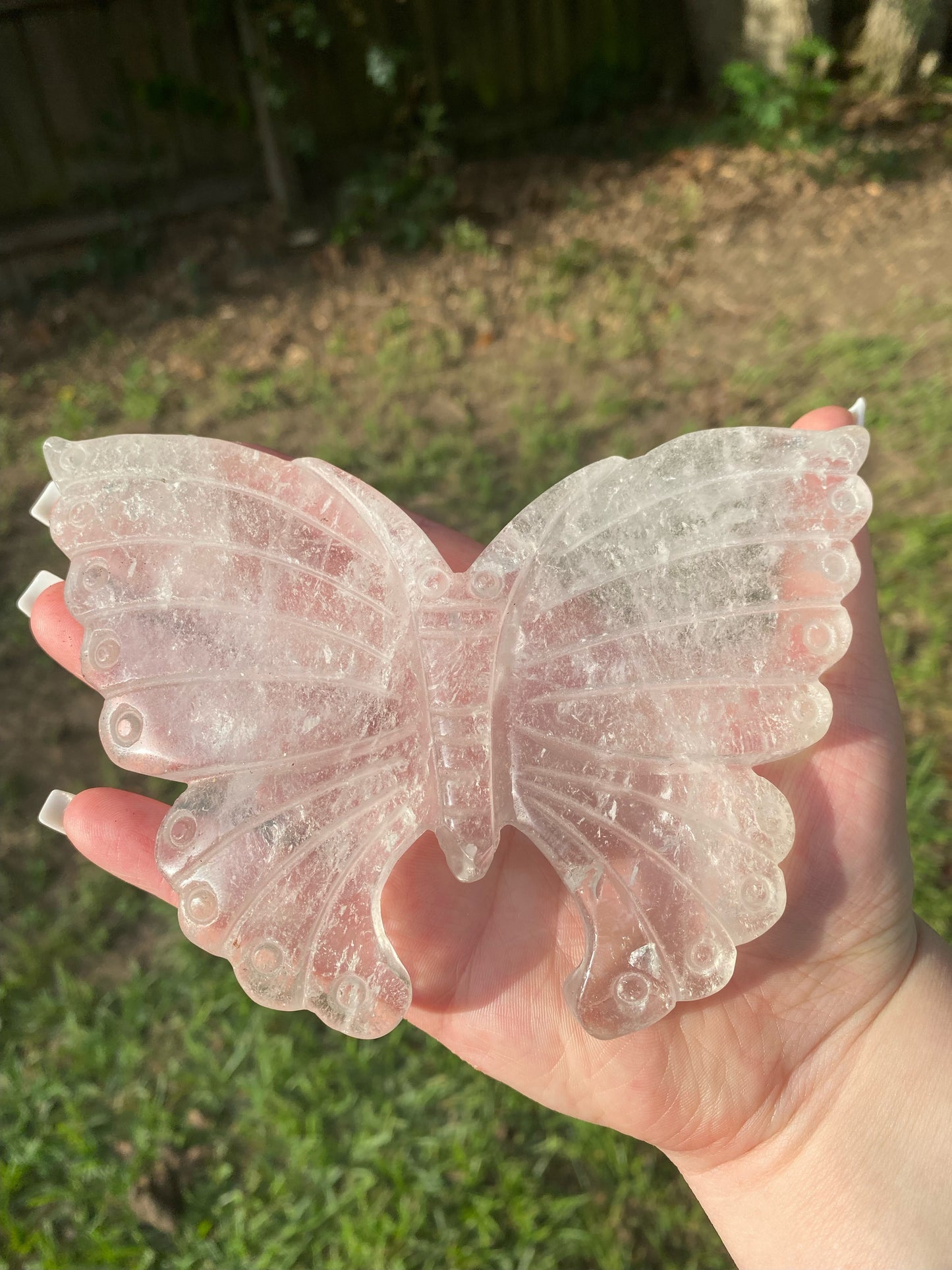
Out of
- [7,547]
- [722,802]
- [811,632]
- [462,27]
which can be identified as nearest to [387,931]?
[722,802]

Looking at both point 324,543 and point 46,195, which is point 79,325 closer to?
point 46,195

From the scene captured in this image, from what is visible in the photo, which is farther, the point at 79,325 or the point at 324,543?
the point at 79,325

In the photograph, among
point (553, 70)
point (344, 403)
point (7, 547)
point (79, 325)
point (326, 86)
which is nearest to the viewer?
point (7, 547)

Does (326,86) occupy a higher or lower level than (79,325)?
higher

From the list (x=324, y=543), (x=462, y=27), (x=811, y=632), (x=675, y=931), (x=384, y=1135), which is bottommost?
(x=384, y=1135)

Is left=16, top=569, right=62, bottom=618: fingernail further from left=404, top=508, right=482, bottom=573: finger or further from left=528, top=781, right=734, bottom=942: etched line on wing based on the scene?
left=528, top=781, right=734, bottom=942: etched line on wing

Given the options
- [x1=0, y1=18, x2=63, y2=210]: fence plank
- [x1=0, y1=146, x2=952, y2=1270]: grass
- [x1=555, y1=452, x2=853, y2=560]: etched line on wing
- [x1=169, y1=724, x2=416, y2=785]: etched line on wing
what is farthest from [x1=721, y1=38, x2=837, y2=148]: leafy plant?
[x1=169, y1=724, x2=416, y2=785]: etched line on wing

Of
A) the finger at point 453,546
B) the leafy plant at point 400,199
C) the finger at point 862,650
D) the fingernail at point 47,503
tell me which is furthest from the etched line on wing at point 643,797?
the leafy plant at point 400,199

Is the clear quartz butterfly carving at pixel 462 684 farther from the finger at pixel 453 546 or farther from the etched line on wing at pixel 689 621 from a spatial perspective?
the finger at pixel 453 546

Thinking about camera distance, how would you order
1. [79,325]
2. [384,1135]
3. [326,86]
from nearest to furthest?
[384,1135] → [79,325] → [326,86]
